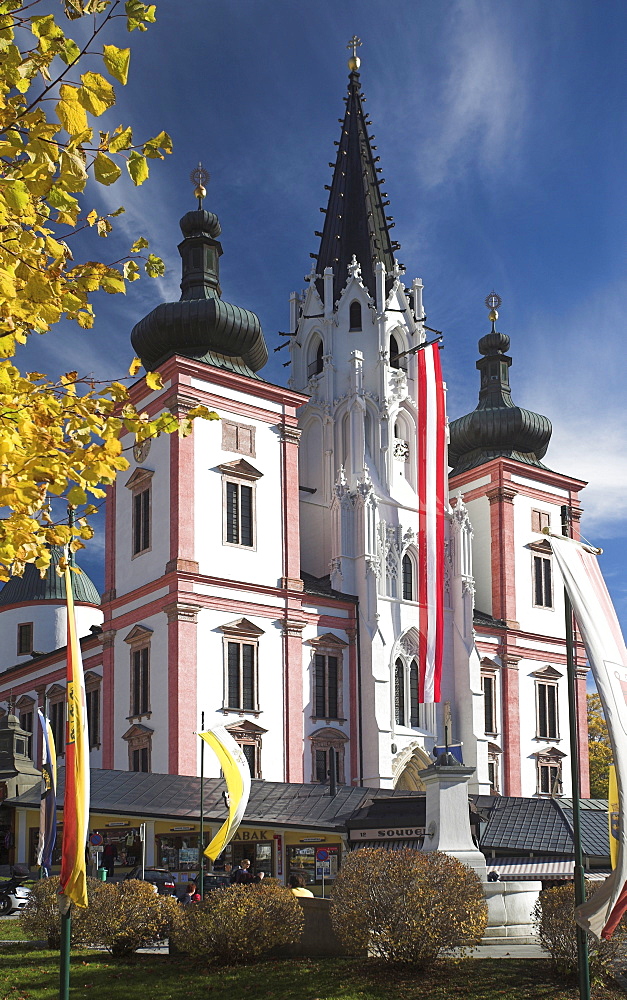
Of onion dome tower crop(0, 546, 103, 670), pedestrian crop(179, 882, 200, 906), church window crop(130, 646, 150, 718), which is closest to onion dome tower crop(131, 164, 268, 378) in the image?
church window crop(130, 646, 150, 718)

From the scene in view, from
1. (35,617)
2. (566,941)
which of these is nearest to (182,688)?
(566,941)

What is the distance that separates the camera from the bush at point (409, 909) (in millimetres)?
16609

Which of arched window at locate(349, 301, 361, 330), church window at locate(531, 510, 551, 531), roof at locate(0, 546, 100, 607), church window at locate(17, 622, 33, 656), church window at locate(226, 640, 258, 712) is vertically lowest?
church window at locate(226, 640, 258, 712)

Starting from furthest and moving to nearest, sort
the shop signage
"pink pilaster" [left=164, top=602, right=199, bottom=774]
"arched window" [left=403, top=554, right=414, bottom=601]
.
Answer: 1. "arched window" [left=403, top=554, right=414, bottom=601]
2. "pink pilaster" [left=164, top=602, right=199, bottom=774]
3. the shop signage

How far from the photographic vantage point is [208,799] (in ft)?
Result: 114

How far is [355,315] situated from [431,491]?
967 centimetres

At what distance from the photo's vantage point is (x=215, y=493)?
41.8 meters

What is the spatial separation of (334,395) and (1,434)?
41.9 m

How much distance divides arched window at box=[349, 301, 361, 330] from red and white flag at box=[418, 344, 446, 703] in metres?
5.29

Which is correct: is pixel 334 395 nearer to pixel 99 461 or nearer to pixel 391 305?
pixel 391 305

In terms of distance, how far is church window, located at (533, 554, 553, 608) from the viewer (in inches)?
2099

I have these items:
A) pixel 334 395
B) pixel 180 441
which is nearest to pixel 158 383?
pixel 180 441

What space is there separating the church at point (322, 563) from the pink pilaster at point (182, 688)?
0.07 meters

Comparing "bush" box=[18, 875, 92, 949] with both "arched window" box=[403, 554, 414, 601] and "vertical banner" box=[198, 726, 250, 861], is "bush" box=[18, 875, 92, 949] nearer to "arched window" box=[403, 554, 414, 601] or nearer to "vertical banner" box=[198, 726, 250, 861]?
"vertical banner" box=[198, 726, 250, 861]
